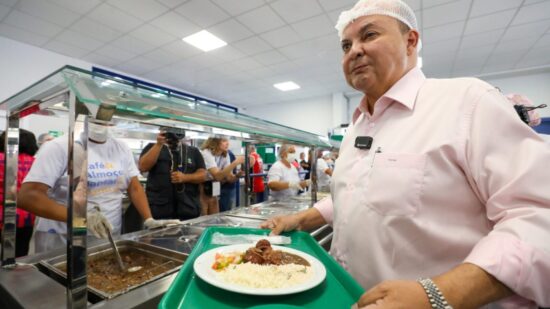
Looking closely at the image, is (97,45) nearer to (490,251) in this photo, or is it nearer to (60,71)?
(60,71)

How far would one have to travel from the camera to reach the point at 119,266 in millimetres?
1230

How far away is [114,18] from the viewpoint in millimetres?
4309

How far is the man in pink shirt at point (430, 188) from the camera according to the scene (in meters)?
0.59

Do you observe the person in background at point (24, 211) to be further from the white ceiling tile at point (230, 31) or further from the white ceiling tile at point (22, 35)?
the white ceiling tile at point (22, 35)

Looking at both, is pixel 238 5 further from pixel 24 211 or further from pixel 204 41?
pixel 24 211

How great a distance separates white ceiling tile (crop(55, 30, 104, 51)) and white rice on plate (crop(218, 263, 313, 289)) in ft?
19.3

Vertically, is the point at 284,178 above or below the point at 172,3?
below

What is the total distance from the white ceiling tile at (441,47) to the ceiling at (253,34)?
19mm

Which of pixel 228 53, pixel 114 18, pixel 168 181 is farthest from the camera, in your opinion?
pixel 228 53

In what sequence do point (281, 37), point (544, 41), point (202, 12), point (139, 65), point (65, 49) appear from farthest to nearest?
point (139, 65) → point (65, 49) → point (544, 41) → point (281, 37) → point (202, 12)

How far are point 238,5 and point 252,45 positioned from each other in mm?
1386

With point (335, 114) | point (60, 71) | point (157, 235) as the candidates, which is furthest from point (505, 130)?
point (335, 114)

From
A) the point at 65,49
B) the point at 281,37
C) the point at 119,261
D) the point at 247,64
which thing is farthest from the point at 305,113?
the point at 119,261

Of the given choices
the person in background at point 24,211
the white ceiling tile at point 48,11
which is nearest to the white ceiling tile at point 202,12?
the white ceiling tile at point 48,11
